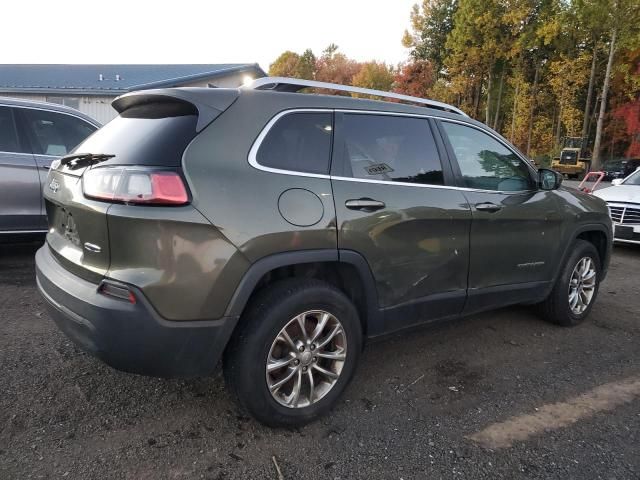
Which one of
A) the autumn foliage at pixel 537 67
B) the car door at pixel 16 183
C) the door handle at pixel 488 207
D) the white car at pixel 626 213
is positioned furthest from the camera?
the autumn foliage at pixel 537 67

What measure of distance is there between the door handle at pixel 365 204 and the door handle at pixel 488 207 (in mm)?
940

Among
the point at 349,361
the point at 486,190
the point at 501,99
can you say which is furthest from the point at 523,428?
the point at 501,99

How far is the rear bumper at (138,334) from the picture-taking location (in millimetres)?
2270

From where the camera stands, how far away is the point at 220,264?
237cm

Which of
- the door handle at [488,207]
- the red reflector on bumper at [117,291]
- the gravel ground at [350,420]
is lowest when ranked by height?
the gravel ground at [350,420]

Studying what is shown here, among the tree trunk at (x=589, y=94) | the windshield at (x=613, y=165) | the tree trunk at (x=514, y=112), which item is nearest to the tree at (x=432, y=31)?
the tree trunk at (x=514, y=112)

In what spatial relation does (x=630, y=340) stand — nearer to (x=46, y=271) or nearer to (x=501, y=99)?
(x=46, y=271)

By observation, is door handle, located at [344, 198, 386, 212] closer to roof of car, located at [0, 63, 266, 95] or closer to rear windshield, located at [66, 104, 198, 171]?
rear windshield, located at [66, 104, 198, 171]

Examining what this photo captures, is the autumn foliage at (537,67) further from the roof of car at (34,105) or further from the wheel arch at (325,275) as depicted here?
the wheel arch at (325,275)

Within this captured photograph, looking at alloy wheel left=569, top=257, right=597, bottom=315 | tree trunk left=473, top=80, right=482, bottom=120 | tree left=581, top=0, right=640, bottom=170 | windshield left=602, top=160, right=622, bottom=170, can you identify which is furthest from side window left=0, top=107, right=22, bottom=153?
tree trunk left=473, top=80, right=482, bottom=120

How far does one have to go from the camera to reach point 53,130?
575 cm

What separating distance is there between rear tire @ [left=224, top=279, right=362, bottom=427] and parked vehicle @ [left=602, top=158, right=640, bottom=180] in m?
30.3

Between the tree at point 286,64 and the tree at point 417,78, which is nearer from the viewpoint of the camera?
the tree at point 417,78

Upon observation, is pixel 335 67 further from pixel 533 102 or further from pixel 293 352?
pixel 293 352
